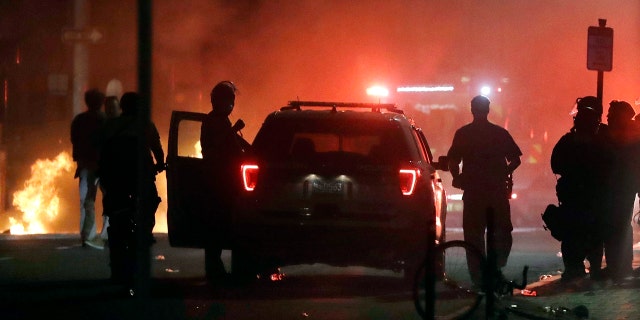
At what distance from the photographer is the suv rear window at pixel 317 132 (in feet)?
35.4

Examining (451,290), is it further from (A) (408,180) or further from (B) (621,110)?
(B) (621,110)

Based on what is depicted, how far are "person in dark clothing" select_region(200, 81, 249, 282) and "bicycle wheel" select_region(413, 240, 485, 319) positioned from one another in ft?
6.14

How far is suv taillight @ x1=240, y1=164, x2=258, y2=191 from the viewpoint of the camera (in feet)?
35.2

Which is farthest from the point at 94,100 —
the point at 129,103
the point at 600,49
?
the point at 600,49

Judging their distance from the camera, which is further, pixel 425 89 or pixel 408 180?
pixel 425 89

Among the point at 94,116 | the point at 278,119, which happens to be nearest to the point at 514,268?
the point at 278,119

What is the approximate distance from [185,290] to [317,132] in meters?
1.71

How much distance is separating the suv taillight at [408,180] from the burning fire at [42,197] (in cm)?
1497

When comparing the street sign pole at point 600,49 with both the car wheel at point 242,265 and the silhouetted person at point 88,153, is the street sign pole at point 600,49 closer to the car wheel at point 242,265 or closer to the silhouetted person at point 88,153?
the car wheel at point 242,265

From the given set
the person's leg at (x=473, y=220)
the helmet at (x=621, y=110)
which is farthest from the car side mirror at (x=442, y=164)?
the helmet at (x=621, y=110)

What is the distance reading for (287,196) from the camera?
1065 centimetres

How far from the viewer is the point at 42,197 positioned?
24812 mm

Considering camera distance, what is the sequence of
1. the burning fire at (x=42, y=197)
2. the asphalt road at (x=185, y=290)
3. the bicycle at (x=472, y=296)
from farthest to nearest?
the burning fire at (x=42, y=197), the asphalt road at (x=185, y=290), the bicycle at (x=472, y=296)

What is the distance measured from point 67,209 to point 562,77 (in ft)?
42.7
